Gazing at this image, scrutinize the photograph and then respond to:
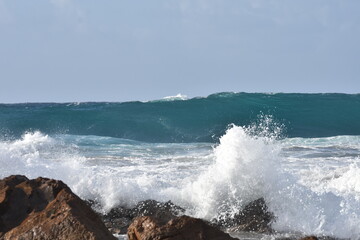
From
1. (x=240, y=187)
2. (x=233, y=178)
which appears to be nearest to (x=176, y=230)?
(x=240, y=187)

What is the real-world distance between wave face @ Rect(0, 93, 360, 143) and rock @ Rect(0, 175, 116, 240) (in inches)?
776

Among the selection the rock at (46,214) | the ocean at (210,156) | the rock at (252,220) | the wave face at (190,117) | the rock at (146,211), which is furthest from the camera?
the wave face at (190,117)

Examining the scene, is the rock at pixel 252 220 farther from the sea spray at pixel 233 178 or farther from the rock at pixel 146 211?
the rock at pixel 146 211

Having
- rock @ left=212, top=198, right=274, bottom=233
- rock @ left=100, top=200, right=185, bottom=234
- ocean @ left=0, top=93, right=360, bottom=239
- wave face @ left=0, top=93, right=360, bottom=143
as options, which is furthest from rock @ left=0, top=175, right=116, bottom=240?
wave face @ left=0, top=93, right=360, bottom=143

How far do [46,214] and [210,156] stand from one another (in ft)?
34.6

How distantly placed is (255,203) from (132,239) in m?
3.32

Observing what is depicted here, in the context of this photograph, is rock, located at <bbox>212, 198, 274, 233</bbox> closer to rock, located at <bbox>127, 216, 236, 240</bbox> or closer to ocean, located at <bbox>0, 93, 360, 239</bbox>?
ocean, located at <bbox>0, 93, 360, 239</bbox>

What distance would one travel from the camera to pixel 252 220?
677cm

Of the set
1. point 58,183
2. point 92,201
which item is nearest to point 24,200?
point 58,183

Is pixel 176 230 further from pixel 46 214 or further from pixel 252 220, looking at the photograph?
pixel 252 220

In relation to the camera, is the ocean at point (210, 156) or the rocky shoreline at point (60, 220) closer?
the rocky shoreline at point (60, 220)

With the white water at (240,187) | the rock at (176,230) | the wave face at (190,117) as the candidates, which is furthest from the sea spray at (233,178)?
the wave face at (190,117)

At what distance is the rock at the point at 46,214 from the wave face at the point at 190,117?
1970 centimetres

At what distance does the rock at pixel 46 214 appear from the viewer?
149 inches
